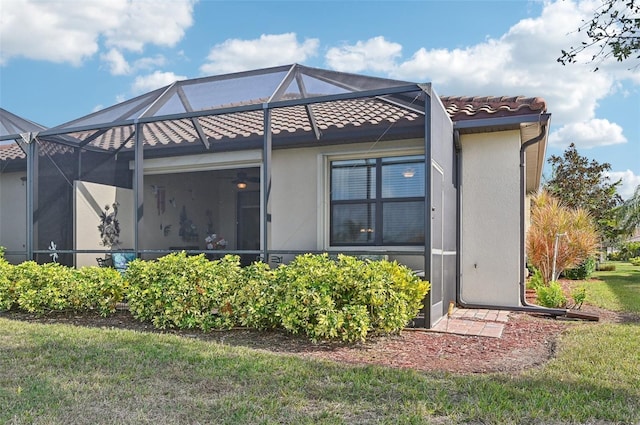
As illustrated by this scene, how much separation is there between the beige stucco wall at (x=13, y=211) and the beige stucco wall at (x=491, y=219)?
9175 mm

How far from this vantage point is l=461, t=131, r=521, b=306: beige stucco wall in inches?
323

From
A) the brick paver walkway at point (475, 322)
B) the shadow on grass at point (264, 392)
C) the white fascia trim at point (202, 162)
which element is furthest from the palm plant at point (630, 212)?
the shadow on grass at point (264, 392)

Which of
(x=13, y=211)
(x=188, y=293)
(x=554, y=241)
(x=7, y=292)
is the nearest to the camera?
(x=188, y=293)

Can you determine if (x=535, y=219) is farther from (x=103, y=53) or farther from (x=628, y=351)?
(x=103, y=53)

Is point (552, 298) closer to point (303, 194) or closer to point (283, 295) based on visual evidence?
point (303, 194)

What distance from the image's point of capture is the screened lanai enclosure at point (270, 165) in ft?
23.3

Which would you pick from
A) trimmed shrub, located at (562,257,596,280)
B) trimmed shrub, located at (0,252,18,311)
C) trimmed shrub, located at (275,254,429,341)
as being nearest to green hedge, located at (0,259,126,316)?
trimmed shrub, located at (0,252,18,311)

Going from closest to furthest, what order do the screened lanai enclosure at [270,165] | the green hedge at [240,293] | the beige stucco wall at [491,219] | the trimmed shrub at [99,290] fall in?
1. the green hedge at [240,293]
2. the screened lanai enclosure at [270,165]
3. the trimmed shrub at [99,290]
4. the beige stucco wall at [491,219]

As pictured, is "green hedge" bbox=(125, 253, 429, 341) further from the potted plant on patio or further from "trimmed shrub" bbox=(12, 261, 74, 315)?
the potted plant on patio

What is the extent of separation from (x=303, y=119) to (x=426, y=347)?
464 cm

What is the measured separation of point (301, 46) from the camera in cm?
1060

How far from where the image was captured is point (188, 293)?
6512 millimetres

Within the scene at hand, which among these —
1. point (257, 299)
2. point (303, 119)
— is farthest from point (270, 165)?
point (257, 299)

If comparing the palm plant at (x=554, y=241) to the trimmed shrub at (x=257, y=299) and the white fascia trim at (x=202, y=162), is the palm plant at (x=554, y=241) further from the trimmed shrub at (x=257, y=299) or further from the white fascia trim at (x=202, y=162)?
the trimmed shrub at (x=257, y=299)
